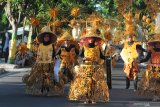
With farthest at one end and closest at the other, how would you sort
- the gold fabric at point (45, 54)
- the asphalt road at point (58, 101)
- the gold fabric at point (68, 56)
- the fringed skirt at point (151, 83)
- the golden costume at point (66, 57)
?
the gold fabric at point (68, 56), the golden costume at point (66, 57), the gold fabric at point (45, 54), the fringed skirt at point (151, 83), the asphalt road at point (58, 101)

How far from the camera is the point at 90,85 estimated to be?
14.9 meters

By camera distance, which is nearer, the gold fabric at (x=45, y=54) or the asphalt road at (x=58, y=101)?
the asphalt road at (x=58, y=101)

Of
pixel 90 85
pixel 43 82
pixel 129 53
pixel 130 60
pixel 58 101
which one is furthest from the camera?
pixel 130 60

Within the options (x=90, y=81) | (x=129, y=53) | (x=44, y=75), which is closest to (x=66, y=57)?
(x=129, y=53)

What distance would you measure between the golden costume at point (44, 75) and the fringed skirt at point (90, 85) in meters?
1.95

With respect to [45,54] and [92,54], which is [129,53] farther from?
[92,54]

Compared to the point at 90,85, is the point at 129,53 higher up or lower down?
higher up

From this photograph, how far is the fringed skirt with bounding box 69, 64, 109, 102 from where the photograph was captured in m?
14.9

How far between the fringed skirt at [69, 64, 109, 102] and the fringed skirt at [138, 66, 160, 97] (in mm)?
1466

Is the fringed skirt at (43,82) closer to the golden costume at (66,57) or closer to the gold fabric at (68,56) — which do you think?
the golden costume at (66,57)

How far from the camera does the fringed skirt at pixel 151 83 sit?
624 inches

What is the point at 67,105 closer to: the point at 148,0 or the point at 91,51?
the point at 91,51

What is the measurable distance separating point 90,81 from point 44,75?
2.43m

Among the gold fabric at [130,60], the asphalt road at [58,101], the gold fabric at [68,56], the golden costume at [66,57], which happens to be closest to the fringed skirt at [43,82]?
the asphalt road at [58,101]
